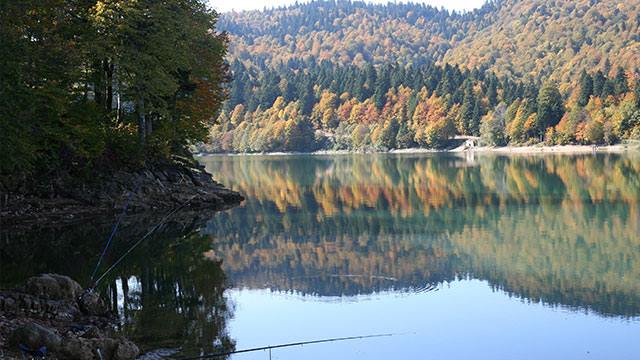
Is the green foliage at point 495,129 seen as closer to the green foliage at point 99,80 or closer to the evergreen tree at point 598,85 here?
the evergreen tree at point 598,85

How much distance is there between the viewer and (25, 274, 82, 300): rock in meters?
14.8

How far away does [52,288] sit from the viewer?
49.1 feet

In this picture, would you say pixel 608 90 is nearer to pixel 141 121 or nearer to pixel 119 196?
pixel 141 121

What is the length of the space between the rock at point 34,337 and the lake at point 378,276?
6.80 ft

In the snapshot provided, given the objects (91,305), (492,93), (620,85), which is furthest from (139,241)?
→ (492,93)

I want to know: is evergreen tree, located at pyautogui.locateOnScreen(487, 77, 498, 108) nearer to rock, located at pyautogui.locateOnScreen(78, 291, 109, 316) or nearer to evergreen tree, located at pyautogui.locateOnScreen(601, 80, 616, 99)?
evergreen tree, located at pyautogui.locateOnScreen(601, 80, 616, 99)

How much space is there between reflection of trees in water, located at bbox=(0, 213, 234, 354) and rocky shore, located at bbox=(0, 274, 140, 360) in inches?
30.3

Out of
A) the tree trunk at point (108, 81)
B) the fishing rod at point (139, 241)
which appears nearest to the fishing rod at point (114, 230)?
the fishing rod at point (139, 241)

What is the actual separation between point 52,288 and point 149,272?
18.0ft

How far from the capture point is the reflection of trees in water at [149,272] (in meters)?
14.4

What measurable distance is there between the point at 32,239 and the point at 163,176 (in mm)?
12265

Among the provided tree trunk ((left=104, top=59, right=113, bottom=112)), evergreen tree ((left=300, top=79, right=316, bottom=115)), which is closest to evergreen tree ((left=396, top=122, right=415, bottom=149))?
evergreen tree ((left=300, top=79, right=316, bottom=115))

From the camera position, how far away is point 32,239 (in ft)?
83.9

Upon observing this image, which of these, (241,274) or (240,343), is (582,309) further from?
(241,274)
